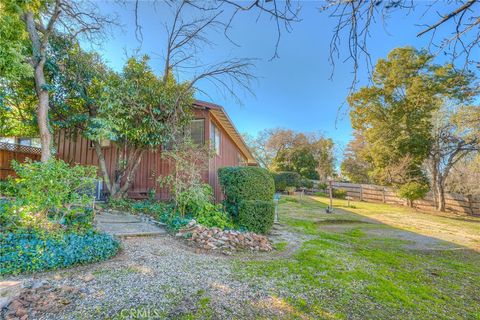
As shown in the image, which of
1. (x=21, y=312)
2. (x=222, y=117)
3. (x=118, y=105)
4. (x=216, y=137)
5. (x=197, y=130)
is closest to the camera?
(x=21, y=312)

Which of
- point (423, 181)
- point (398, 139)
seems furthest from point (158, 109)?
point (423, 181)

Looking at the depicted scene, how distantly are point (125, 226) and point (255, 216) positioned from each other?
2951 mm

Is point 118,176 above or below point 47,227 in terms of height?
above

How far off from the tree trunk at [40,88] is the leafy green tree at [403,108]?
14.1m

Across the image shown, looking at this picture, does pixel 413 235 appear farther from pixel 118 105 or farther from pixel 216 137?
pixel 118 105

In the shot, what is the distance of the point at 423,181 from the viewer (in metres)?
14.3

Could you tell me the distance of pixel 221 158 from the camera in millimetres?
9961

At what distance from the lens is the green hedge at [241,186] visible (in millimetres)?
5938

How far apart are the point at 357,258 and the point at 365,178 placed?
788 inches

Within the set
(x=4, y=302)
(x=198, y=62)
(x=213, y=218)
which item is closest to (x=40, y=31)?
(x=198, y=62)

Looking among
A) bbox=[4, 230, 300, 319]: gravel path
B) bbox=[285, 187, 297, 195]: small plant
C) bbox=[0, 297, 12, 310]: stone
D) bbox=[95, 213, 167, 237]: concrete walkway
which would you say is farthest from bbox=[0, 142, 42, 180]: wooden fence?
bbox=[285, 187, 297, 195]: small plant

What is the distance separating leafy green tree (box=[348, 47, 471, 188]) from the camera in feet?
45.8

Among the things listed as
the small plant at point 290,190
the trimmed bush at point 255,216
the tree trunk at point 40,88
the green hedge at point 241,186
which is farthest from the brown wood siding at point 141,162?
the small plant at point 290,190

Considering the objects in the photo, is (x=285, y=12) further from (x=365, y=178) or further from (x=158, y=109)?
(x=365, y=178)
